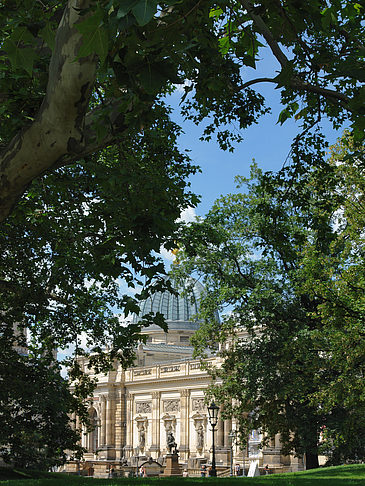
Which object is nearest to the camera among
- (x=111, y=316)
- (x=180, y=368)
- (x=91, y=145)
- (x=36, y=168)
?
(x=36, y=168)

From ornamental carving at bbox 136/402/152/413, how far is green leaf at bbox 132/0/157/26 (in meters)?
70.4

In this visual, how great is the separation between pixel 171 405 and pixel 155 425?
3.48 m

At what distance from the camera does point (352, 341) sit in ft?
61.8

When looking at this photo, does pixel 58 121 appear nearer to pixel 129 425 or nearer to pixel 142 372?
pixel 142 372

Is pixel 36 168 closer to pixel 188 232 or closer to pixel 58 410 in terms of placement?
pixel 188 232

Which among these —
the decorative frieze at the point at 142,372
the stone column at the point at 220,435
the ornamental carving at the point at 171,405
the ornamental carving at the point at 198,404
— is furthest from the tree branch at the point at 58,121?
the decorative frieze at the point at 142,372

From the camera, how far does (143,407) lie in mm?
71750

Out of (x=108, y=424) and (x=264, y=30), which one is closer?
(x=264, y=30)

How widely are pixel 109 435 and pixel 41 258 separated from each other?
62499mm

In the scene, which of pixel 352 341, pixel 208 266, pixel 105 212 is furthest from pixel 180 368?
pixel 105 212

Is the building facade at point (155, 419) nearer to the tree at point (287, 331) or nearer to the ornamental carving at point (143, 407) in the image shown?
the ornamental carving at point (143, 407)

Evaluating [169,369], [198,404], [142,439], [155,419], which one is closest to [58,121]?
[198,404]

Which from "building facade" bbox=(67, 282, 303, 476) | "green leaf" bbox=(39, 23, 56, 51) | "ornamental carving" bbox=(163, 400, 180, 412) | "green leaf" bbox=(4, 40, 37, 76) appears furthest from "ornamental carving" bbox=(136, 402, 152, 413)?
"green leaf" bbox=(4, 40, 37, 76)

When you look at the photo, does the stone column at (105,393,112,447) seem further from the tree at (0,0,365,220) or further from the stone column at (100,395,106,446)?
the tree at (0,0,365,220)
